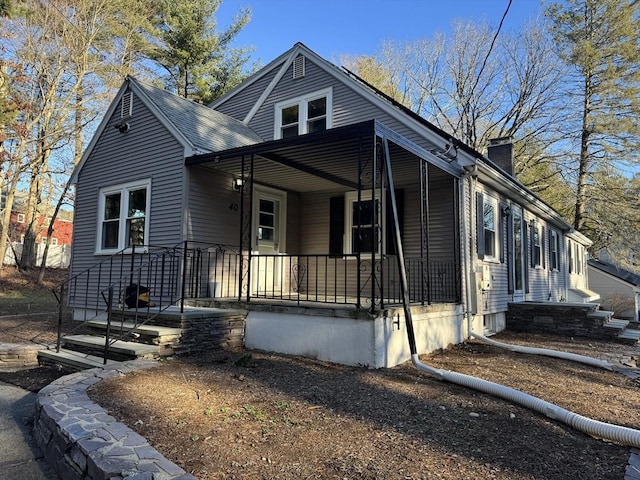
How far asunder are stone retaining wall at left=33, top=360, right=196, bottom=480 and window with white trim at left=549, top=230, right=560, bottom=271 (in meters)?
14.8

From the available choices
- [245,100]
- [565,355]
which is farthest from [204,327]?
[245,100]

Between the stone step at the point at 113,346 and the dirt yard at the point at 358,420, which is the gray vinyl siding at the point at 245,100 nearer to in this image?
the stone step at the point at 113,346

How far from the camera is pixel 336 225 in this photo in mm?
9414

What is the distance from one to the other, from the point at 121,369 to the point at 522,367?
5.06 metres

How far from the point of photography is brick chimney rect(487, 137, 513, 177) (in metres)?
12.8

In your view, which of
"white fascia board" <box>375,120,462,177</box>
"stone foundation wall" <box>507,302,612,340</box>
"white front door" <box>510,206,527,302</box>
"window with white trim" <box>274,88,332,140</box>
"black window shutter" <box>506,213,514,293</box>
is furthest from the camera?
"white front door" <box>510,206,527,302</box>

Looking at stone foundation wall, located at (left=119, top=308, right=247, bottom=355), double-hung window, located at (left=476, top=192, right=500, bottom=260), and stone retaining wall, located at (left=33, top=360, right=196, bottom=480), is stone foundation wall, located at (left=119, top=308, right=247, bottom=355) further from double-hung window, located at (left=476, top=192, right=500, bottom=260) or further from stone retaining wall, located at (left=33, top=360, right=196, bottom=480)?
double-hung window, located at (left=476, top=192, right=500, bottom=260)

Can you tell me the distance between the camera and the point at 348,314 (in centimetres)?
553

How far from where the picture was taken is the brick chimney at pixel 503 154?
41.9 ft

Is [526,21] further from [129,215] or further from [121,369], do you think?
[121,369]

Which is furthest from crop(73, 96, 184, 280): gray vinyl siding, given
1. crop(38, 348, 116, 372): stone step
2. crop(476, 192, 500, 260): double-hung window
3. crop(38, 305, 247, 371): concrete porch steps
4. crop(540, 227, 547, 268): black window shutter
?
crop(540, 227, 547, 268): black window shutter

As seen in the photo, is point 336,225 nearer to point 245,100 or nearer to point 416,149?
point 416,149

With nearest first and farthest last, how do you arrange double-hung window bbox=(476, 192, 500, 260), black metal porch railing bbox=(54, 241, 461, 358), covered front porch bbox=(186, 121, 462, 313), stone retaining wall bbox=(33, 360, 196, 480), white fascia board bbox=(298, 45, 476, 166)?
stone retaining wall bbox=(33, 360, 196, 480) < covered front porch bbox=(186, 121, 462, 313) < black metal porch railing bbox=(54, 241, 461, 358) < white fascia board bbox=(298, 45, 476, 166) < double-hung window bbox=(476, 192, 500, 260)

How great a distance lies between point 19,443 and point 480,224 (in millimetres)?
7909
